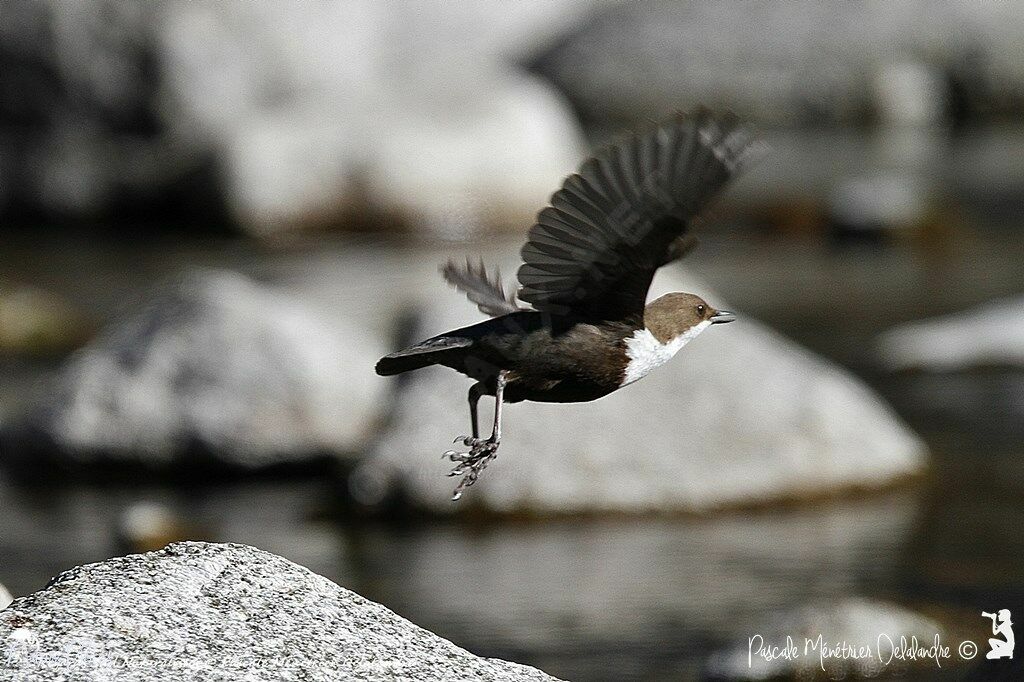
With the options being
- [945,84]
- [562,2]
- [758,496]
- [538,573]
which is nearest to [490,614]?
[538,573]

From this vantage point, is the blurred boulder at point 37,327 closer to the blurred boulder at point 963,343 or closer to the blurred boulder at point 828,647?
the blurred boulder at point 963,343

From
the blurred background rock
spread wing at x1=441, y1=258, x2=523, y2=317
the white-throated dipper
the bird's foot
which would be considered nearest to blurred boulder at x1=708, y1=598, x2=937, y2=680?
the blurred background rock

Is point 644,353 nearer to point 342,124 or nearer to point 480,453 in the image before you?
point 480,453

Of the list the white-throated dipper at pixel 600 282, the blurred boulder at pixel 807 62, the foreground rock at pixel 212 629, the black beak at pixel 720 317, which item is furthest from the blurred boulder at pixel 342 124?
the foreground rock at pixel 212 629

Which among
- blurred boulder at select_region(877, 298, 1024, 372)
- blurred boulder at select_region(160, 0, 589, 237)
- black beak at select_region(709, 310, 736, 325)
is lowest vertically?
black beak at select_region(709, 310, 736, 325)

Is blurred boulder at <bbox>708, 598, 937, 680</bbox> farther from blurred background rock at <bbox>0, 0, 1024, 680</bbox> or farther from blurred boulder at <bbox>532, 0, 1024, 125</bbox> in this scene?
blurred boulder at <bbox>532, 0, 1024, 125</bbox>

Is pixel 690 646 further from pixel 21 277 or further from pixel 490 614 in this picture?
pixel 21 277

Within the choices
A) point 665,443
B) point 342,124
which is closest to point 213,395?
point 665,443
